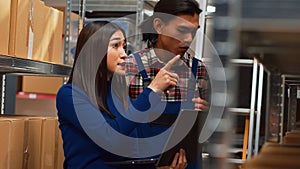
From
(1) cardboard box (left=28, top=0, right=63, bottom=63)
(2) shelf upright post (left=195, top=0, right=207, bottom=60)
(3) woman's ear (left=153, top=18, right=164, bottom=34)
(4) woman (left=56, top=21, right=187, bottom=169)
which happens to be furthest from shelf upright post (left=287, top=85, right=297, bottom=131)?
(2) shelf upright post (left=195, top=0, right=207, bottom=60)

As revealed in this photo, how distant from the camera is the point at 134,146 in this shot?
1981 mm

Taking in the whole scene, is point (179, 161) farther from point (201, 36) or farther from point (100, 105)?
point (201, 36)

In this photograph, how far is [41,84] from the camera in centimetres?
416

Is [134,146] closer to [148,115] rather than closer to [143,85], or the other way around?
[148,115]

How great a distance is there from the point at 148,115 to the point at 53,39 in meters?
0.91

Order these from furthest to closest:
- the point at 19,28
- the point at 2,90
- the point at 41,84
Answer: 1. the point at 41,84
2. the point at 2,90
3. the point at 19,28

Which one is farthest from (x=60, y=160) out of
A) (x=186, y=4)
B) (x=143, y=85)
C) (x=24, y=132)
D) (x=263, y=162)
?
(x=263, y=162)

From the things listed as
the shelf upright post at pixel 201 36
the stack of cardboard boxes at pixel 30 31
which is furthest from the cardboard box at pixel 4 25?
the shelf upright post at pixel 201 36

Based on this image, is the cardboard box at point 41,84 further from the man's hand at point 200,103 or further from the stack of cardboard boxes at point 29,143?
the man's hand at point 200,103

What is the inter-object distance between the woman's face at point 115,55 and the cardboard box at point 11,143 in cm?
42

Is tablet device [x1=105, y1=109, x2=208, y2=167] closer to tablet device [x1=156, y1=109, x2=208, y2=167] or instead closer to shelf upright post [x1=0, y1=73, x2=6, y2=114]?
tablet device [x1=156, y1=109, x2=208, y2=167]

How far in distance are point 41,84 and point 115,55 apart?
2216 mm

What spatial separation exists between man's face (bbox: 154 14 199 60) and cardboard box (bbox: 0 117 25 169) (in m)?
0.67

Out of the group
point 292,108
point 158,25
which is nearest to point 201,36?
point 158,25
